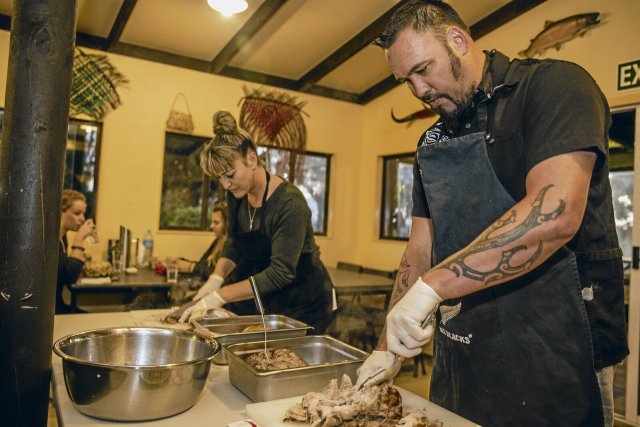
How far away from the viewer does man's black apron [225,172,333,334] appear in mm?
2379

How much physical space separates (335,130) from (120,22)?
9.87 ft

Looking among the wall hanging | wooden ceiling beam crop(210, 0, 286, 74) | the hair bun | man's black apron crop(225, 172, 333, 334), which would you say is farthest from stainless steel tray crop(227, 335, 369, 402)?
the wall hanging

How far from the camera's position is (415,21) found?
1.30 m

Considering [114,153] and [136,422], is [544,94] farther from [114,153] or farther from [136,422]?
[114,153]

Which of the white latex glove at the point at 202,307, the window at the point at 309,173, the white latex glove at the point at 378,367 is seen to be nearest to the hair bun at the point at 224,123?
the white latex glove at the point at 202,307

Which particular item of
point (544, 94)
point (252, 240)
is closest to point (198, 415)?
point (544, 94)

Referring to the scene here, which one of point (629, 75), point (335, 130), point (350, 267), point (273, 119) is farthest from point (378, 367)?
point (335, 130)

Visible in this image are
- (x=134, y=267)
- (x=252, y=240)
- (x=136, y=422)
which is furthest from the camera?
(x=134, y=267)

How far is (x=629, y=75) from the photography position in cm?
378

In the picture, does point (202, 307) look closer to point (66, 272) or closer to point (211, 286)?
point (211, 286)

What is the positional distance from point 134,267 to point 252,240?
2.84m

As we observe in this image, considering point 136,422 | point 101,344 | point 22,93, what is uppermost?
point 22,93

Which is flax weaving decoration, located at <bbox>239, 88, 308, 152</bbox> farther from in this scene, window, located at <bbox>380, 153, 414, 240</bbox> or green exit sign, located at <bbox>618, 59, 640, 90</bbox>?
green exit sign, located at <bbox>618, 59, 640, 90</bbox>

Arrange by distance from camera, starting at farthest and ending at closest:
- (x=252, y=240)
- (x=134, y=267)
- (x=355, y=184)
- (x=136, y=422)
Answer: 1. (x=355, y=184)
2. (x=134, y=267)
3. (x=252, y=240)
4. (x=136, y=422)
